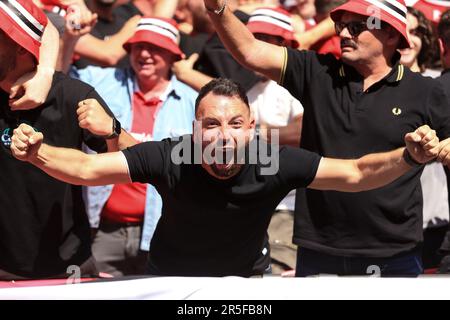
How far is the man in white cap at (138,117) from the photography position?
21.4ft

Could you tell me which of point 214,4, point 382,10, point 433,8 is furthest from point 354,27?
point 433,8

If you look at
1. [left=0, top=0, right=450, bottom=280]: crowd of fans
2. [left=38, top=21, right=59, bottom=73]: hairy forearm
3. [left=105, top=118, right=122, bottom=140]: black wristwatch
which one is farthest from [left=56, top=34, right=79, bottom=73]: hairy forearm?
[left=105, top=118, right=122, bottom=140]: black wristwatch

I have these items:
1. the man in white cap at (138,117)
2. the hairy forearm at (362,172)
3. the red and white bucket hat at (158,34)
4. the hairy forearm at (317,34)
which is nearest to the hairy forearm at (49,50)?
the hairy forearm at (362,172)

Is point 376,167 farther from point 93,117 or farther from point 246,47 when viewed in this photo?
point 93,117

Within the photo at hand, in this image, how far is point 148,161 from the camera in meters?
4.45

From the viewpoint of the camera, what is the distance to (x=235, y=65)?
6.87m

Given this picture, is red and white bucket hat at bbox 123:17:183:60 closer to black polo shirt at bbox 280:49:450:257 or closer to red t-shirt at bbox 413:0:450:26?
black polo shirt at bbox 280:49:450:257

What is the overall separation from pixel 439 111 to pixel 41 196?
2027 millimetres

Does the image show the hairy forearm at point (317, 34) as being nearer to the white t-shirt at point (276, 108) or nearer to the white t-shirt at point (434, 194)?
the white t-shirt at point (276, 108)

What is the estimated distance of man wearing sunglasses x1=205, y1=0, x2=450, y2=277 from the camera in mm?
5102
